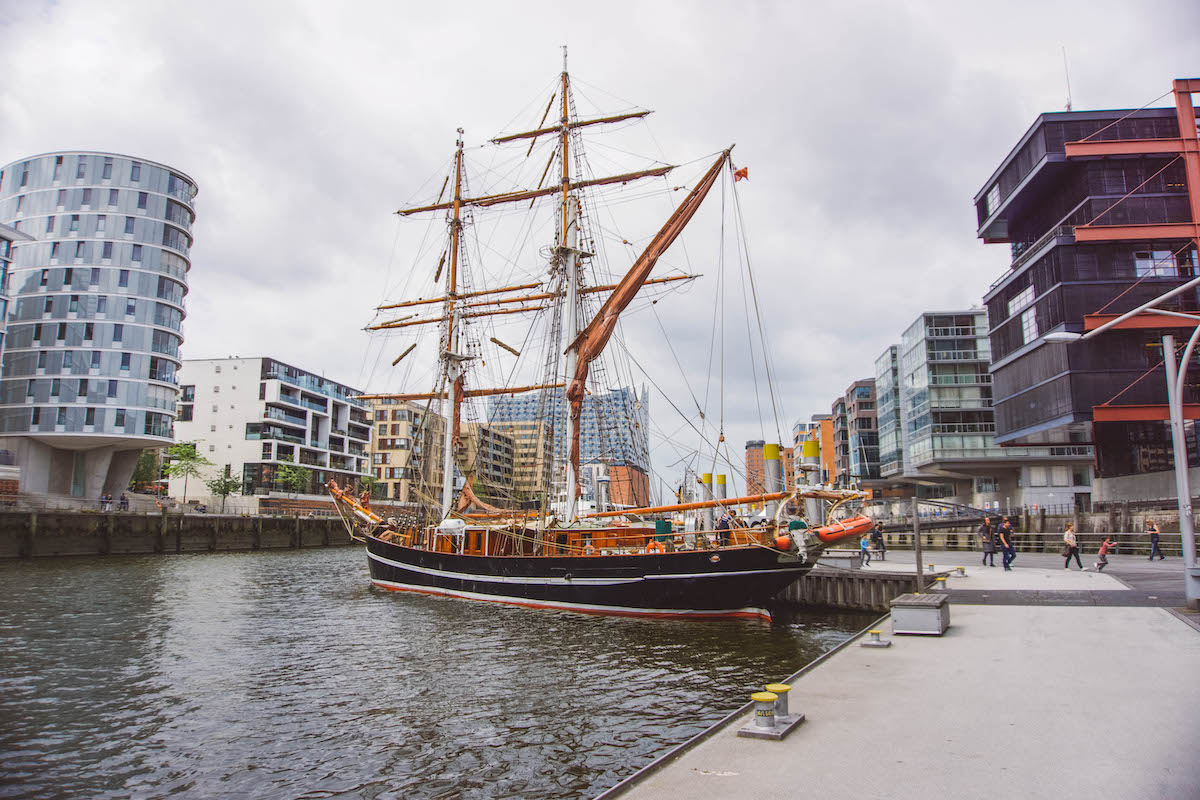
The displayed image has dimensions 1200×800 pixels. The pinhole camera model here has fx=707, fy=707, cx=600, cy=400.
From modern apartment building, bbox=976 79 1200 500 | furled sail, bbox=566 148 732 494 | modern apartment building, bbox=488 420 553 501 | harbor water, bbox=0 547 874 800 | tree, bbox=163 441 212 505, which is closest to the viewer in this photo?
harbor water, bbox=0 547 874 800

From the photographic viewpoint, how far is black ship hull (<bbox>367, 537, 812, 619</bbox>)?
22031 millimetres

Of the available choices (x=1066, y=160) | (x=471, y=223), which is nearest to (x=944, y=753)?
(x=471, y=223)

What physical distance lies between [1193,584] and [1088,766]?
11025mm

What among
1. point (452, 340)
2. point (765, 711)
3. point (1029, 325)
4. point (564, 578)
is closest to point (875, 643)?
point (765, 711)

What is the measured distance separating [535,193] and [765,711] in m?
35.9

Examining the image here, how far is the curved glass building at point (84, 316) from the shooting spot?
190 feet

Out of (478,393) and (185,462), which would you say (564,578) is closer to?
(478,393)

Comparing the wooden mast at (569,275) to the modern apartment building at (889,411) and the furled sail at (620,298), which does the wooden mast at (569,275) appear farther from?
the modern apartment building at (889,411)

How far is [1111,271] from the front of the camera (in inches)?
1714

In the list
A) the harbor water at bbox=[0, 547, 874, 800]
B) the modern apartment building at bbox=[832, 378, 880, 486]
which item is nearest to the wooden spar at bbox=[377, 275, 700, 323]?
the harbor water at bbox=[0, 547, 874, 800]

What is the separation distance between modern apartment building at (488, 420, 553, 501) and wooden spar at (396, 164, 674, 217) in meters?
12.4

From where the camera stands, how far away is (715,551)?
2212 cm

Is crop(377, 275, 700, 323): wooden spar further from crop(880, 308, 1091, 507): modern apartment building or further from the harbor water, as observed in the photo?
crop(880, 308, 1091, 507): modern apartment building

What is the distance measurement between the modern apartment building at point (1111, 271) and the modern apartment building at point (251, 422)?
82.0 meters
